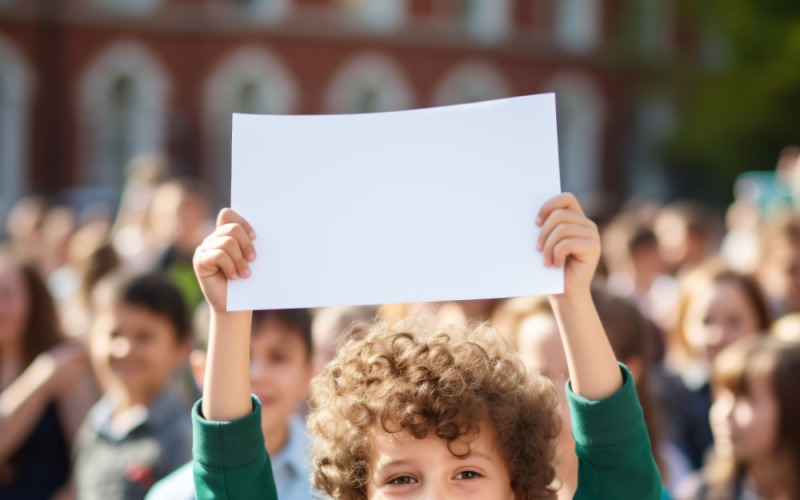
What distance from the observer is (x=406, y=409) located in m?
1.97

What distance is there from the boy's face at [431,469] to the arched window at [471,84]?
26414 mm

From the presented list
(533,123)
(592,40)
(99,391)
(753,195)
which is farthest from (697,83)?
(533,123)

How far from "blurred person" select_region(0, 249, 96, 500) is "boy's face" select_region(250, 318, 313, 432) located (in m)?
1.17

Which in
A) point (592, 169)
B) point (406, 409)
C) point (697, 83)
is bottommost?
point (406, 409)

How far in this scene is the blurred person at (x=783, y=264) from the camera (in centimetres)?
554

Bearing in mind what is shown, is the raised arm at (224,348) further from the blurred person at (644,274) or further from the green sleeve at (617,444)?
the blurred person at (644,274)

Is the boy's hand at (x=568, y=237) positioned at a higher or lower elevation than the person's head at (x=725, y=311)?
higher

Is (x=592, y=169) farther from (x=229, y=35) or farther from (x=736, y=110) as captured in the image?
(x=229, y=35)

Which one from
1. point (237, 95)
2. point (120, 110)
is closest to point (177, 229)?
point (120, 110)

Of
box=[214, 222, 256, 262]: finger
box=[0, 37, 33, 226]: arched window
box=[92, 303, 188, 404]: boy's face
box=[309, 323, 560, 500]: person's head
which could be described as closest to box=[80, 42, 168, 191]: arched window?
box=[0, 37, 33, 226]: arched window

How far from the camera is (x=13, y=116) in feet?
80.0

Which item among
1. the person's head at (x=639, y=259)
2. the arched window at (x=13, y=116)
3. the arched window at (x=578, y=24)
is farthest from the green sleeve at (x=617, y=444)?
the arched window at (x=578, y=24)

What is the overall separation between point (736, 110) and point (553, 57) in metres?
6.32

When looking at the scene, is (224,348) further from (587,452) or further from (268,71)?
(268,71)
